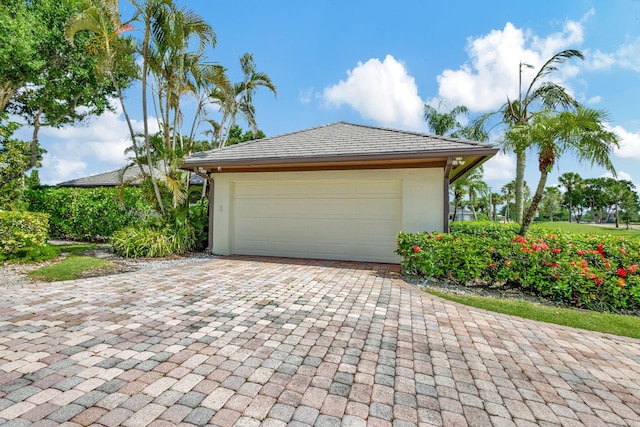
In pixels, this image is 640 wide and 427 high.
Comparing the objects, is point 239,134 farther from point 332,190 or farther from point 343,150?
point 343,150

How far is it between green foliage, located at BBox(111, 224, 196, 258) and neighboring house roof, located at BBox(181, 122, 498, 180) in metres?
1.94

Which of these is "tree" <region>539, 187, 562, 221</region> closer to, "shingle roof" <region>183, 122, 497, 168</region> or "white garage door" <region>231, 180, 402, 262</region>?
"shingle roof" <region>183, 122, 497, 168</region>

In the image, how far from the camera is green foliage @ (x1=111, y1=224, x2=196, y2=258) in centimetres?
777

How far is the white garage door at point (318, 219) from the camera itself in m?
7.88

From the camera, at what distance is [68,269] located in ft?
20.5

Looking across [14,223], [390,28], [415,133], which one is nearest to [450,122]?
[390,28]

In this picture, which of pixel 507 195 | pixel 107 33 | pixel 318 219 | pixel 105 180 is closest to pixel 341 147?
pixel 318 219

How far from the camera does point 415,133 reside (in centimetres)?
820

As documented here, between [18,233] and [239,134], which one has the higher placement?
[239,134]

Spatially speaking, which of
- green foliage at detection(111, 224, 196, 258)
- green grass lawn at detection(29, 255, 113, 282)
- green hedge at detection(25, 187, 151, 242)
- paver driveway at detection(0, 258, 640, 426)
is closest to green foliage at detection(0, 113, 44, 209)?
green hedge at detection(25, 187, 151, 242)

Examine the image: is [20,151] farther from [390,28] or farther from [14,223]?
[390,28]

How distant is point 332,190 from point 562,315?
5.54 metres

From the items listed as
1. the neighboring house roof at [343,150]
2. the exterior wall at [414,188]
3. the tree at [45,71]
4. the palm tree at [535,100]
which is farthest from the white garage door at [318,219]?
the tree at [45,71]

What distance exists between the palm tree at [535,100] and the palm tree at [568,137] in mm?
2620
